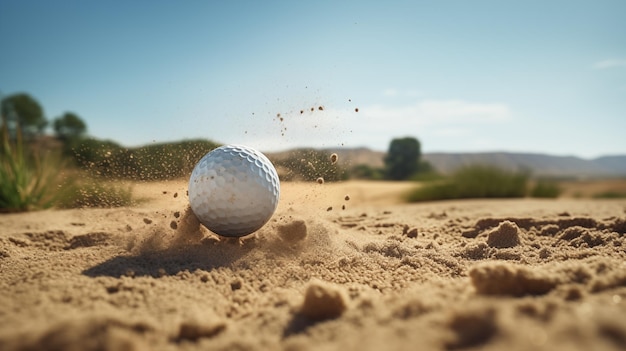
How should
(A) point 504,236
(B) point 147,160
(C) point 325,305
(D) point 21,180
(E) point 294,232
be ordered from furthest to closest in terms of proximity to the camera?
(D) point 21,180 < (B) point 147,160 < (A) point 504,236 < (E) point 294,232 < (C) point 325,305

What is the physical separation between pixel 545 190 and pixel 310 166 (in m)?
12.2

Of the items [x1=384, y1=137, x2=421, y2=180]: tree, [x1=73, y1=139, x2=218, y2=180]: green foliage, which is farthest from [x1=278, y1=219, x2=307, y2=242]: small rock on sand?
[x1=384, y1=137, x2=421, y2=180]: tree

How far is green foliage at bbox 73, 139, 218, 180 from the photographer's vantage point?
5270 millimetres

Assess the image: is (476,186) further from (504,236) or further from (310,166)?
(310,166)

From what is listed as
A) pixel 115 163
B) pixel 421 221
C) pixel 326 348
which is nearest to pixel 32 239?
pixel 115 163

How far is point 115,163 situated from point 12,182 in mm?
4447

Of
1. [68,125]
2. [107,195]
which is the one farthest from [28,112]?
[107,195]

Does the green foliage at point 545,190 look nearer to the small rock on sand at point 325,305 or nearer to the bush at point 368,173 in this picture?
the small rock on sand at point 325,305

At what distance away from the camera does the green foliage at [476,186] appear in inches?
542

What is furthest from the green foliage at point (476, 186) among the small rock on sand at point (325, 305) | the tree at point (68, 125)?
the tree at point (68, 125)

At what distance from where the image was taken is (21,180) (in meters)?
8.39

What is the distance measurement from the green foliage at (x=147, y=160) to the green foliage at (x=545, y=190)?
41.8 feet

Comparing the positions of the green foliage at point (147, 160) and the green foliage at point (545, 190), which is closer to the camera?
the green foliage at point (147, 160)

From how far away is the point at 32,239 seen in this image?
5051mm
